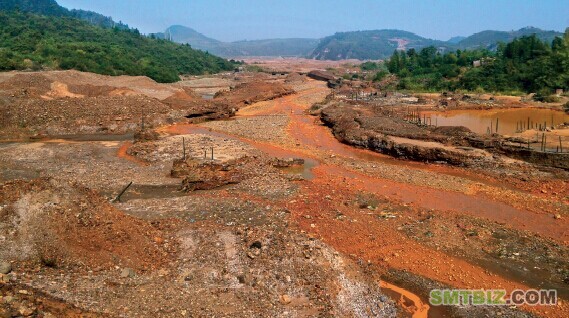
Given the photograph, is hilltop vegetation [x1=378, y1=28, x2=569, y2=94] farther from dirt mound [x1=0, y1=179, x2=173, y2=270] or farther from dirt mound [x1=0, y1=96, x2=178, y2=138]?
dirt mound [x1=0, y1=179, x2=173, y2=270]

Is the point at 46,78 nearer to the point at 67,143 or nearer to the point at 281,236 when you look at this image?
the point at 67,143

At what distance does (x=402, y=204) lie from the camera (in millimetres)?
15242

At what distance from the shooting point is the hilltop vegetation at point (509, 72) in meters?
43.9

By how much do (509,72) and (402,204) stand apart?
40483 millimetres

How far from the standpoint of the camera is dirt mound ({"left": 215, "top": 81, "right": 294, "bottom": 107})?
4325 centimetres

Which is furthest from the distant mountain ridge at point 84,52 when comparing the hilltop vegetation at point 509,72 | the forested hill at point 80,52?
the hilltop vegetation at point 509,72

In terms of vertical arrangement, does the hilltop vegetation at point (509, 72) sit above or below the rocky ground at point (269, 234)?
above

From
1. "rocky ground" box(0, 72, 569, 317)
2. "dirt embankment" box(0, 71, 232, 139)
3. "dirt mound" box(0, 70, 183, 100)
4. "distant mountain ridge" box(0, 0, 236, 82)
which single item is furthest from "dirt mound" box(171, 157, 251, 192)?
"distant mountain ridge" box(0, 0, 236, 82)

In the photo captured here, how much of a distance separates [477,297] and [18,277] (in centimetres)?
955

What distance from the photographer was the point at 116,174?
61.3 ft

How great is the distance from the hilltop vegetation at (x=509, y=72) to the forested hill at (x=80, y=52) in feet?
113

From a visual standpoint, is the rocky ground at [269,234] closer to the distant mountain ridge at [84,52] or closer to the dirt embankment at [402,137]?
the dirt embankment at [402,137]

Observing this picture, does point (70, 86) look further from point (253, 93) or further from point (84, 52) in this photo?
point (84, 52)

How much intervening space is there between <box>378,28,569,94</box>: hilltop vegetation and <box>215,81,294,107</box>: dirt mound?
1613 cm
